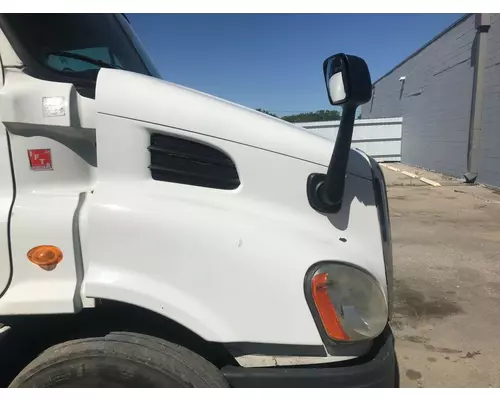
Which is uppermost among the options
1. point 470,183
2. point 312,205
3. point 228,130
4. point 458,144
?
point 228,130

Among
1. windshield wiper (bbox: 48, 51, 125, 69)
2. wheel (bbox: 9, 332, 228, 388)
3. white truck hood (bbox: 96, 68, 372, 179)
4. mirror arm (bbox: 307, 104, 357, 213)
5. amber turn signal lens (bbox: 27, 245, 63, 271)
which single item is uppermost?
windshield wiper (bbox: 48, 51, 125, 69)

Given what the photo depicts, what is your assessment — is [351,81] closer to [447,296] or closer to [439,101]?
[447,296]

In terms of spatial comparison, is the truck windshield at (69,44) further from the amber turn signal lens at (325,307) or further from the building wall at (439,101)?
the building wall at (439,101)

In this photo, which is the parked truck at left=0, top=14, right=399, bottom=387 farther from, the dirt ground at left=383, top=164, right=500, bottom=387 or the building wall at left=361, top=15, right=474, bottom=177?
the building wall at left=361, top=15, right=474, bottom=177

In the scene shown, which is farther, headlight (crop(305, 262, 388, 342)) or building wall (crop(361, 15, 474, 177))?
building wall (crop(361, 15, 474, 177))

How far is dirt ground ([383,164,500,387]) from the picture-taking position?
3.51 metres

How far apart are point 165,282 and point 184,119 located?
26.4 inches

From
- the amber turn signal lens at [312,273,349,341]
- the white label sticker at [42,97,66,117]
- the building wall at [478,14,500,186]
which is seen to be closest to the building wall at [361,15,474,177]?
the building wall at [478,14,500,186]

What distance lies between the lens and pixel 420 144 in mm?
20188

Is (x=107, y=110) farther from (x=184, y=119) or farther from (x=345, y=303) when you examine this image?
(x=345, y=303)

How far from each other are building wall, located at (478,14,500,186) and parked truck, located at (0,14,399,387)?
483 inches

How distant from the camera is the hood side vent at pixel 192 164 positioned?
189 centimetres

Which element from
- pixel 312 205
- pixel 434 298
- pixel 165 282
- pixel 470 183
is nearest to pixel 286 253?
pixel 312 205

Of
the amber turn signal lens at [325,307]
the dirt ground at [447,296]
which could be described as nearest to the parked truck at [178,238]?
the amber turn signal lens at [325,307]
